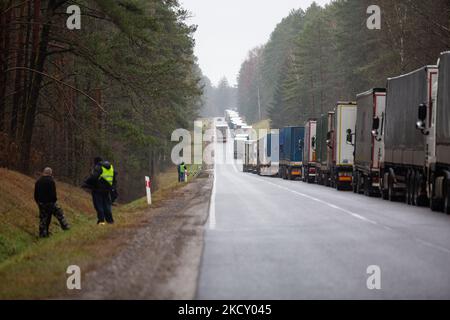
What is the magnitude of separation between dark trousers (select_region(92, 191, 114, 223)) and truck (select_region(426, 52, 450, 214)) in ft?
27.5

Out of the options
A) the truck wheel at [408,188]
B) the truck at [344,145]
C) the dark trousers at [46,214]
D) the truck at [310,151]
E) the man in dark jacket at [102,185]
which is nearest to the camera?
the man in dark jacket at [102,185]

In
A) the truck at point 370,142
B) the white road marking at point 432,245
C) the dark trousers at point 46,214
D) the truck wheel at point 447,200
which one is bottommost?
the dark trousers at point 46,214

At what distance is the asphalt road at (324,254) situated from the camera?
952cm

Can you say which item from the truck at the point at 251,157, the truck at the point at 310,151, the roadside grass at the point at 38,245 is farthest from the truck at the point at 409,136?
the truck at the point at 251,157

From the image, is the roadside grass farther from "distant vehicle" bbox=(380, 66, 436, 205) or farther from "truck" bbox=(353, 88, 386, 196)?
"truck" bbox=(353, 88, 386, 196)

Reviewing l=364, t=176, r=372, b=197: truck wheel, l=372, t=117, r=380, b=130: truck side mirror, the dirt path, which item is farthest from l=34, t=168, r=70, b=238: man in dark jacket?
l=364, t=176, r=372, b=197: truck wheel

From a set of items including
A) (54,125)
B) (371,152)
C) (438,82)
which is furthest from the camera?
(54,125)

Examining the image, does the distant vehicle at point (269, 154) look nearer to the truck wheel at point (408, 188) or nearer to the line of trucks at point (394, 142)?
the line of trucks at point (394, 142)

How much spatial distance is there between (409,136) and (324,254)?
14.4m

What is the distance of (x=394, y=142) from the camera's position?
28547 mm

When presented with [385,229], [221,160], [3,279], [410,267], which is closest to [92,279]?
[3,279]

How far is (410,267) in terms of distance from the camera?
37.4 ft
